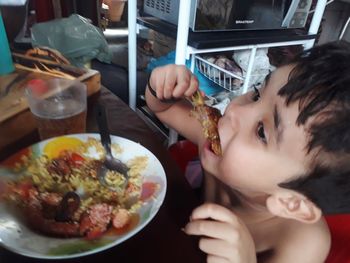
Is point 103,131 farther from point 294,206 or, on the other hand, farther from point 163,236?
point 294,206

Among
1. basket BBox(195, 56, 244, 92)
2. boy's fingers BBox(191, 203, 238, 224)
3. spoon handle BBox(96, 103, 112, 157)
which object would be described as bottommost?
basket BBox(195, 56, 244, 92)

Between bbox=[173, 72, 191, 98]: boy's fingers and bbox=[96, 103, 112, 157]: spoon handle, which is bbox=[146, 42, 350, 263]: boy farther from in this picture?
bbox=[96, 103, 112, 157]: spoon handle

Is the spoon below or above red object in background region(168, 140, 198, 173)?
above

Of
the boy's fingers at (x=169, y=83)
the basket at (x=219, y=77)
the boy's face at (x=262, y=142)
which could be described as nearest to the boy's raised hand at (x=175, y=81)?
the boy's fingers at (x=169, y=83)

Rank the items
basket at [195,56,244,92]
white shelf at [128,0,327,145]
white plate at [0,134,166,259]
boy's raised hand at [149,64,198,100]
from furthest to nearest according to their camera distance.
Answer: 1. basket at [195,56,244,92]
2. white shelf at [128,0,327,145]
3. boy's raised hand at [149,64,198,100]
4. white plate at [0,134,166,259]

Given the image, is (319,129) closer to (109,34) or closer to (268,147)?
(268,147)

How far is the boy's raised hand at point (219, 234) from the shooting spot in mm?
438

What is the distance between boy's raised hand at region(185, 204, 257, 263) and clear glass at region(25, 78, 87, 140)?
316 mm

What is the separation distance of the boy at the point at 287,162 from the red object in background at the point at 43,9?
1.84 meters

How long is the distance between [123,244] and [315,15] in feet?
4.41

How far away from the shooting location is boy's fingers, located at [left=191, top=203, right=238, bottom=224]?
448 millimetres

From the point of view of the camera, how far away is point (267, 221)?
0.67 metres

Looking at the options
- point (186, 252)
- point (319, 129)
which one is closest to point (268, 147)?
point (319, 129)

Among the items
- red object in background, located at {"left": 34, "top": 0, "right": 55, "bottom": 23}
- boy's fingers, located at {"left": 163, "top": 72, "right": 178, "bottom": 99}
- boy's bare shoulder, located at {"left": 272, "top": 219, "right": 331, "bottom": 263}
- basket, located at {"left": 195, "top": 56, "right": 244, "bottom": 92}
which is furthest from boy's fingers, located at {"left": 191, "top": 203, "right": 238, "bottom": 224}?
red object in background, located at {"left": 34, "top": 0, "right": 55, "bottom": 23}
